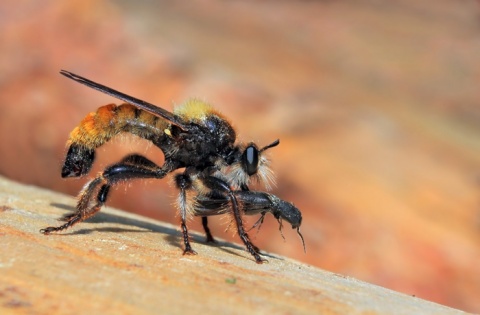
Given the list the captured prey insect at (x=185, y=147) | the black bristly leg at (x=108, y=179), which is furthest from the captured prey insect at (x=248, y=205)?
the black bristly leg at (x=108, y=179)

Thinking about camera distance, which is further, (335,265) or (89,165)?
(335,265)

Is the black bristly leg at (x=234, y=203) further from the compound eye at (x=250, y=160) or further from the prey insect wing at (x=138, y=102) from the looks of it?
the prey insect wing at (x=138, y=102)

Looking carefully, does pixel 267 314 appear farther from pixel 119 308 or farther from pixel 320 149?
pixel 320 149

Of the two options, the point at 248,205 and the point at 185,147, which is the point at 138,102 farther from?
the point at 248,205

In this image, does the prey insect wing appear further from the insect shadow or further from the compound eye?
the insect shadow

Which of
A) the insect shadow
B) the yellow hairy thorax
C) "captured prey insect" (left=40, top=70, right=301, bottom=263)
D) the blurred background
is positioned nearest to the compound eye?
"captured prey insect" (left=40, top=70, right=301, bottom=263)

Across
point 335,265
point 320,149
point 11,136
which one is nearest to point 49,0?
point 11,136
